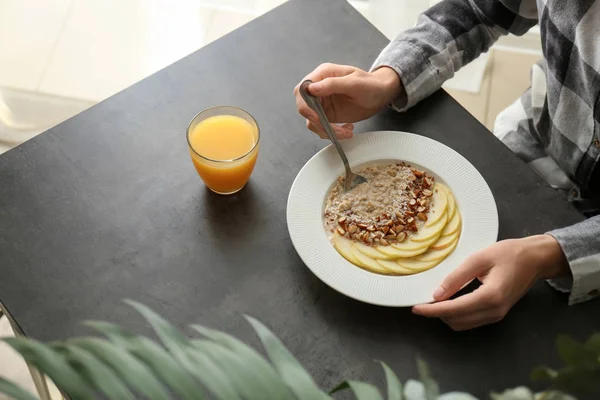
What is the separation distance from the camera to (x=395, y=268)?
37.9 inches

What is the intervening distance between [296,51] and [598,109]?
54 cm

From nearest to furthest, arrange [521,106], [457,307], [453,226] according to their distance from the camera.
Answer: [457,307]
[453,226]
[521,106]

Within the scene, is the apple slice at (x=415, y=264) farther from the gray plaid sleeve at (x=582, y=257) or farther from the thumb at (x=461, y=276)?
the gray plaid sleeve at (x=582, y=257)

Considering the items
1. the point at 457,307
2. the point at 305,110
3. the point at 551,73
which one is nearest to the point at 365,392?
the point at 457,307

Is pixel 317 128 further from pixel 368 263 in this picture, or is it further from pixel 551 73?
pixel 551 73

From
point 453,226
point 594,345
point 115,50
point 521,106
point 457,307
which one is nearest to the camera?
point 594,345

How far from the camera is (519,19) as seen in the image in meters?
1.24

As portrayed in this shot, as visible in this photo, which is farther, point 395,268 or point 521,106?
point 521,106

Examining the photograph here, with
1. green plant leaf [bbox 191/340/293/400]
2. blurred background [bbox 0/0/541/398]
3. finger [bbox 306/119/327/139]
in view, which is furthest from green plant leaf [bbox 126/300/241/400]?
blurred background [bbox 0/0/541/398]

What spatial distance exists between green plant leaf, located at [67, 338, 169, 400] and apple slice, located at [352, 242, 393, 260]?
631 millimetres

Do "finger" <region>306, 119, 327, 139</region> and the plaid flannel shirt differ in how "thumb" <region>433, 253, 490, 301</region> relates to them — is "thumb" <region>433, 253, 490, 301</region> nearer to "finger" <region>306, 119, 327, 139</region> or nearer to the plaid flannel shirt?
the plaid flannel shirt

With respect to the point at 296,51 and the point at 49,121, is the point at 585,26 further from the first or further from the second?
the point at 49,121

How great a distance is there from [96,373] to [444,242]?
71 cm

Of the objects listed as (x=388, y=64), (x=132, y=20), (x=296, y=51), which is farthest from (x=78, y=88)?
(x=388, y=64)
